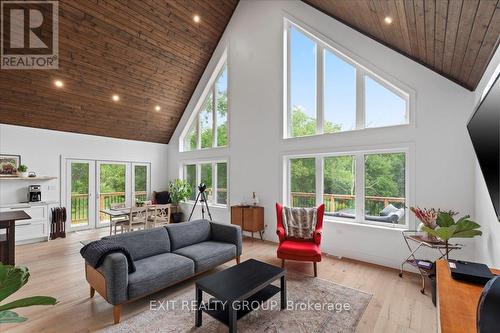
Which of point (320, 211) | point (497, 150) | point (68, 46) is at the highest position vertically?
point (68, 46)

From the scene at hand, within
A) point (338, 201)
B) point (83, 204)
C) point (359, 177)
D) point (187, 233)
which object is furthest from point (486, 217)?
point (83, 204)

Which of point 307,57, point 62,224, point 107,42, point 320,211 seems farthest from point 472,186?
point 62,224

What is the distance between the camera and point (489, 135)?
1.56m

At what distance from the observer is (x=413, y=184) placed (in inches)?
139

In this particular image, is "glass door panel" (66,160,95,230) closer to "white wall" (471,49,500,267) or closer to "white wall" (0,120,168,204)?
"white wall" (0,120,168,204)

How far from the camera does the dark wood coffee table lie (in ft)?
6.84

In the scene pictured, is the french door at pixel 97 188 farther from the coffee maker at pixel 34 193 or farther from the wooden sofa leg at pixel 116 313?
the wooden sofa leg at pixel 116 313

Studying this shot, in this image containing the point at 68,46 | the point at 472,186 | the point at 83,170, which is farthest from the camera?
the point at 83,170

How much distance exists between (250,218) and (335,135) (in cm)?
239

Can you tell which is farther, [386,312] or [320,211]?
[320,211]

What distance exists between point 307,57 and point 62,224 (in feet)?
21.2

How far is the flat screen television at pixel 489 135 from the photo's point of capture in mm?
1373

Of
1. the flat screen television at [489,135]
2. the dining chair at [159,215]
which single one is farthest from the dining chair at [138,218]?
the flat screen television at [489,135]

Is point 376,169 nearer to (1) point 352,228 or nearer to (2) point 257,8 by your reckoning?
(1) point 352,228
